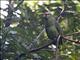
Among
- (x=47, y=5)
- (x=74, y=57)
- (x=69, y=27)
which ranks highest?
(x=47, y=5)

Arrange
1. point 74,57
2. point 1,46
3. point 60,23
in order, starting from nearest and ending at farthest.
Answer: point 74,57 → point 1,46 → point 60,23

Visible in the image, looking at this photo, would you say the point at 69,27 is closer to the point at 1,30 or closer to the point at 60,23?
the point at 60,23

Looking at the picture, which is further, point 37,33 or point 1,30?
point 37,33

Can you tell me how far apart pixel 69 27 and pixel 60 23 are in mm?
67

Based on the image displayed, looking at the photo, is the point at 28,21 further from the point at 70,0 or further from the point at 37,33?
the point at 70,0

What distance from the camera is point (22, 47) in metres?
1.55

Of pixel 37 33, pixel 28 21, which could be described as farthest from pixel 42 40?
pixel 28 21

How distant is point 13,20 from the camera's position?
1.79 metres

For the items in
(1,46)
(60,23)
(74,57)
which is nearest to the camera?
(74,57)

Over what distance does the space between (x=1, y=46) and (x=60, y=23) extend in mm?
349

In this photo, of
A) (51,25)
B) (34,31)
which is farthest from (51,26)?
(34,31)

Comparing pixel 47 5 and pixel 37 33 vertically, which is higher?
pixel 47 5

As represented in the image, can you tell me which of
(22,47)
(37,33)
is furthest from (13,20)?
(22,47)

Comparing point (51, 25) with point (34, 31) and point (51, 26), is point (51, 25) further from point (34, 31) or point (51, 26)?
point (34, 31)
